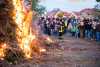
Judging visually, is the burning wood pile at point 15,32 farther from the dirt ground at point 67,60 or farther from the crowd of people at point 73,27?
the crowd of people at point 73,27

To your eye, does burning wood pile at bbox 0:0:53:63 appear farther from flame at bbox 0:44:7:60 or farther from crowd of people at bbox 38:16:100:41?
crowd of people at bbox 38:16:100:41

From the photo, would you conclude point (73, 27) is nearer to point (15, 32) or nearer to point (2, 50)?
point (15, 32)

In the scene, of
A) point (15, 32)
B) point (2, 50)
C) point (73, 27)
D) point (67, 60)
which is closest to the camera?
point (2, 50)

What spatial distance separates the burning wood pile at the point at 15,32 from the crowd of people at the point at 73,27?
9.76m

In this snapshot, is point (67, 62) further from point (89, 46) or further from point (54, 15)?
point (54, 15)

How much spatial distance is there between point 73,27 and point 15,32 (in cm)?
1419

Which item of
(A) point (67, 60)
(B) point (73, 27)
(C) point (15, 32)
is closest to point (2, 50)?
(C) point (15, 32)

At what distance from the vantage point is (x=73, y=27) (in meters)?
30.7

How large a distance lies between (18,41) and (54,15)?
57.9ft

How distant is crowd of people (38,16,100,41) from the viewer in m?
27.6

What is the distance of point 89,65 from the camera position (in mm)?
14438

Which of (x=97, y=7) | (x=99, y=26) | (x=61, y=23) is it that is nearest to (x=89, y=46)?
(x=99, y=26)

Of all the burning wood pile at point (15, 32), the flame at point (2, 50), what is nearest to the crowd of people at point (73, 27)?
the burning wood pile at point (15, 32)

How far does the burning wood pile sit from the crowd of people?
9.76 metres
